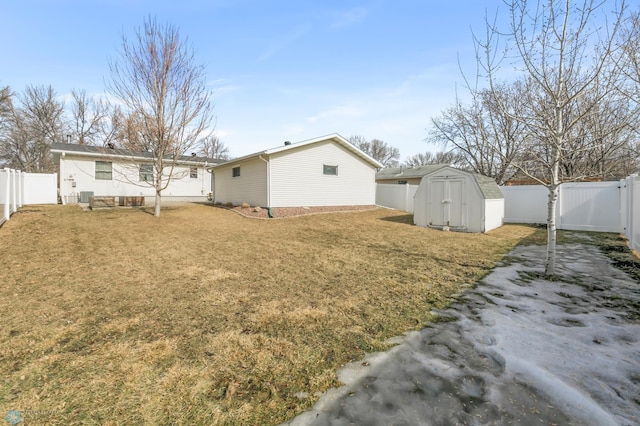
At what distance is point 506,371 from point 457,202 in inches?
382

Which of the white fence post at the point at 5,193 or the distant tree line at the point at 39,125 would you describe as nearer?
the white fence post at the point at 5,193

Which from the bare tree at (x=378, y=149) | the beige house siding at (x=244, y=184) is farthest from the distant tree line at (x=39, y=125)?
the bare tree at (x=378, y=149)

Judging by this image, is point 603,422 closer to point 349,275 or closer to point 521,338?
point 521,338

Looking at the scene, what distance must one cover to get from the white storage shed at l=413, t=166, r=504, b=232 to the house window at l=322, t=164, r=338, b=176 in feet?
18.8

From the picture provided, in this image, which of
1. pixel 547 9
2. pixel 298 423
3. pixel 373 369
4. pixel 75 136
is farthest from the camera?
pixel 75 136

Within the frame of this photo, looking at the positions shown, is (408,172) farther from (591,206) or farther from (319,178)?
(591,206)

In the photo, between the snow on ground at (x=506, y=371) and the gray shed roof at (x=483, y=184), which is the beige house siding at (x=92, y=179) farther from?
the snow on ground at (x=506, y=371)

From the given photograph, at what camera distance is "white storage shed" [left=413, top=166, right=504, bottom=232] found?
10594 mm

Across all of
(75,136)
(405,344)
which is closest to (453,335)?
(405,344)

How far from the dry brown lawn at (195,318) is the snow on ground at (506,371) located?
0.26m

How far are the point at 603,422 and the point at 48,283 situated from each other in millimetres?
6646

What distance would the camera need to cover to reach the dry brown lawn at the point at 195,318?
198cm

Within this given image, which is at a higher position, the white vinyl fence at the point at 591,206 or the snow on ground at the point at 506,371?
the white vinyl fence at the point at 591,206

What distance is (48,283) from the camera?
14.1 feet
